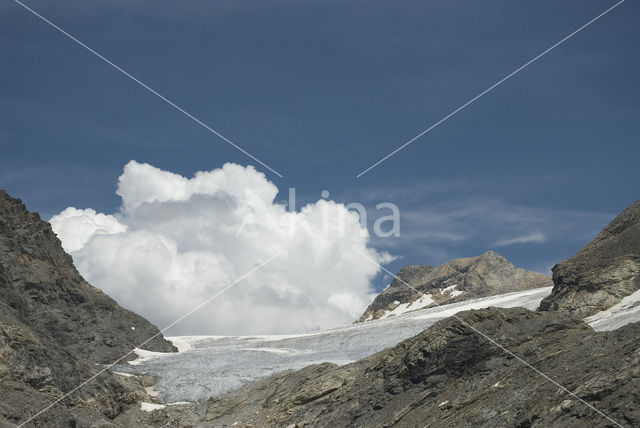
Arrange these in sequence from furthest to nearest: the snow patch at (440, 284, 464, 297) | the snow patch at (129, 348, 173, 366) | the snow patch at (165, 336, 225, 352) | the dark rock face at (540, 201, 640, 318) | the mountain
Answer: the snow patch at (440, 284, 464, 297) → the mountain → the snow patch at (165, 336, 225, 352) → the snow patch at (129, 348, 173, 366) → the dark rock face at (540, 201, 640, 318)

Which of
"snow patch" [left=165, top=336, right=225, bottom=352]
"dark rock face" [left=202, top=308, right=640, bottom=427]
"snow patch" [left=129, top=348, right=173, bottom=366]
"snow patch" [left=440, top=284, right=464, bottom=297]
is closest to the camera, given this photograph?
"dark rock face" [left=202, top=308, right=640, bottom=427]

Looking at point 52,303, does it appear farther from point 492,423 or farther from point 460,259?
point 460,259

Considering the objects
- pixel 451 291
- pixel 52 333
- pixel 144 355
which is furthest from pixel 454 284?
pixel 52 333

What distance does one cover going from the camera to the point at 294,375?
4684 cm

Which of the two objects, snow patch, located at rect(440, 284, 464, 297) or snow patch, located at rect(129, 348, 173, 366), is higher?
snow patch, located at rect(440, 284, 464, 297)

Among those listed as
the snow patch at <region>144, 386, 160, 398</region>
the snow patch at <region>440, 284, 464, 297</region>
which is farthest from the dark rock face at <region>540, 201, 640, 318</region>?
the snow patch at <region>440, 284, 464, 297</region>

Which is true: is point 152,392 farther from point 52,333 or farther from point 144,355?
point 144,355

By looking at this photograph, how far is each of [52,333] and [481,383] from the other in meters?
47.7

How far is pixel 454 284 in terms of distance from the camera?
6220 inches

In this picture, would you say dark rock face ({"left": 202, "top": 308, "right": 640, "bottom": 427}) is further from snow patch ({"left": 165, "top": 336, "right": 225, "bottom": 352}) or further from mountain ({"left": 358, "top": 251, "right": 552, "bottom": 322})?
mountain ({"left": 358, "top": 251, "right": 552, "bottom": 322})

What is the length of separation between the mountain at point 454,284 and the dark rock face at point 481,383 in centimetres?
10971

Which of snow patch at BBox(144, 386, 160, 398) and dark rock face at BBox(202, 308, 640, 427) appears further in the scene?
snow patch at BBox(144, 386, 160, 398)

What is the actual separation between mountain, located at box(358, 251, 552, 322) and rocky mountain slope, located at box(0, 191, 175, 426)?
84446 mm

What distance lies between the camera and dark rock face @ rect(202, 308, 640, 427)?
22281mm
